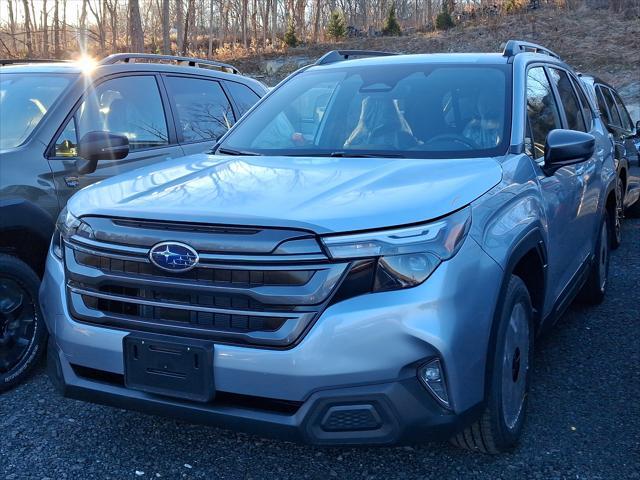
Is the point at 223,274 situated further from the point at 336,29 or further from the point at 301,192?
the point at 336,29

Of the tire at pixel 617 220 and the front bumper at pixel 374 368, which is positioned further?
the tire at pixel 617 220

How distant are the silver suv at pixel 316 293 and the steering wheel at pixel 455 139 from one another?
1.7 inches

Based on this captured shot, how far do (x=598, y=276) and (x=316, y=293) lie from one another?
341 cm

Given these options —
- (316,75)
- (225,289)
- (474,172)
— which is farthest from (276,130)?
(225,289)

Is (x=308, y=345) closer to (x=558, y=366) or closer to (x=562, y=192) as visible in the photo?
(x=562, y=192)

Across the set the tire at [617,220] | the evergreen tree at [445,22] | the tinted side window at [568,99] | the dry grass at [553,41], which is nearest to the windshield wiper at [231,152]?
the tinted side window at [568,99]

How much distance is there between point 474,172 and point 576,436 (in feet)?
4.39

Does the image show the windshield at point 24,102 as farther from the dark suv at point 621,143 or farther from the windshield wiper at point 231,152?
the dark suv at point 621,143

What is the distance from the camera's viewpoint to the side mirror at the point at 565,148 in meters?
3.50

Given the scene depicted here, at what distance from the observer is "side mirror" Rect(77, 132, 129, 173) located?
13.7ft

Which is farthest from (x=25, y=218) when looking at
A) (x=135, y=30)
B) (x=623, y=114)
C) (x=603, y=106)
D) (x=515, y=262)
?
(x=135, y=30)

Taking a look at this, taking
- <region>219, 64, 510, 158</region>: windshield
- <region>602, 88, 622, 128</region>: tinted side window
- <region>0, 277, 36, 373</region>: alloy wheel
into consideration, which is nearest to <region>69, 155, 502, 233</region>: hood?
<region>219, 64, 510, 158</region>: windshield

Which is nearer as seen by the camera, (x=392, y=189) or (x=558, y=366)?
(x=392, y=189)

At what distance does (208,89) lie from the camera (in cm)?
577
